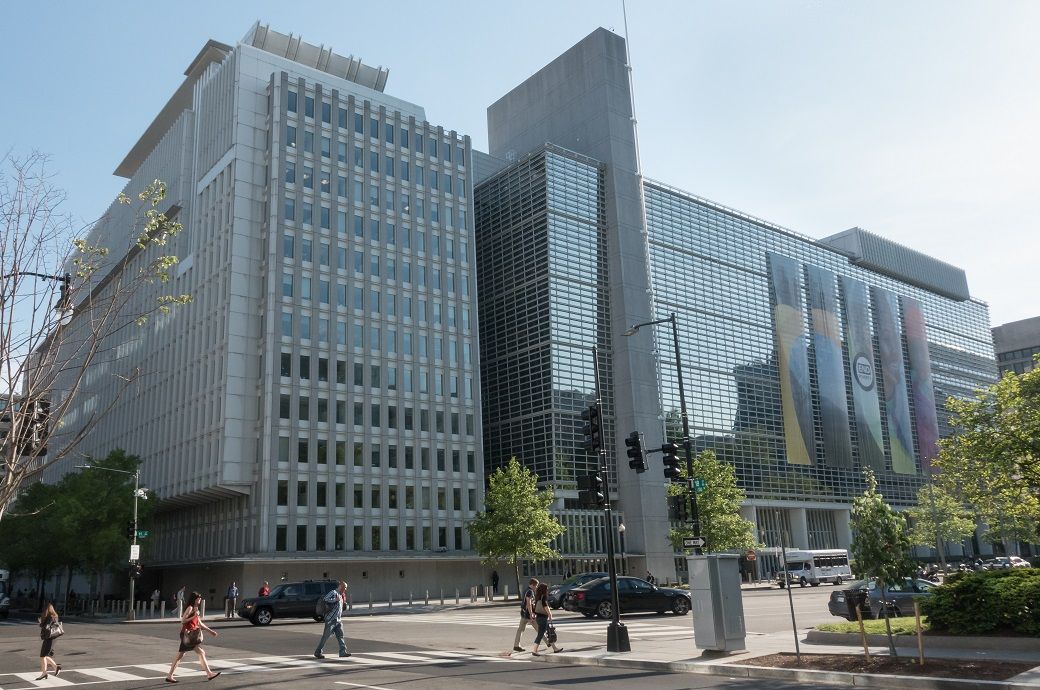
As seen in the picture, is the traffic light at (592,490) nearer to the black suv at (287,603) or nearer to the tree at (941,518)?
the black suv at (287,603)

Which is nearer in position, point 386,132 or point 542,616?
point 542,616

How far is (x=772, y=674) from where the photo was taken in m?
15.4

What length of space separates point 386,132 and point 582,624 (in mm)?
50118

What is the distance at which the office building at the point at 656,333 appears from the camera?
71.8 m

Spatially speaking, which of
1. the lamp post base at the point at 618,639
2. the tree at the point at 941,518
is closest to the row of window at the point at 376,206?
the lamp post base at the point at 618,639

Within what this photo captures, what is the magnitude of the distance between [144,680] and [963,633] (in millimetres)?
16386

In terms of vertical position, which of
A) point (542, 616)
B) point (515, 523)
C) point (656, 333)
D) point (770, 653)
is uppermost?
point (656, 333)

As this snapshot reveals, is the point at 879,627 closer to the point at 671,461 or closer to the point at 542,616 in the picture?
the point at 671,461

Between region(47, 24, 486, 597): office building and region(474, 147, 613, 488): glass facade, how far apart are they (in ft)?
15.4

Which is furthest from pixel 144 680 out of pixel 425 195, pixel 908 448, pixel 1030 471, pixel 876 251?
pixel 876 251

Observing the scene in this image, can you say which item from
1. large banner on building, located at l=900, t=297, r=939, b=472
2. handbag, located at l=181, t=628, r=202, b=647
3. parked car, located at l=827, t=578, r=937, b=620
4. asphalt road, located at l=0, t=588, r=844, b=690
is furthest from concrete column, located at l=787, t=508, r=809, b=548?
handbag, located at l=181, t=628, r=202, b=647

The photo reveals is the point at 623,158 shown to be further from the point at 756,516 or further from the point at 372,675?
the point at 372,675

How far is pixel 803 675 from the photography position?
49.2 feet

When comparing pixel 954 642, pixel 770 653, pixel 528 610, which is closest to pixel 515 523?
pixel 528 610
